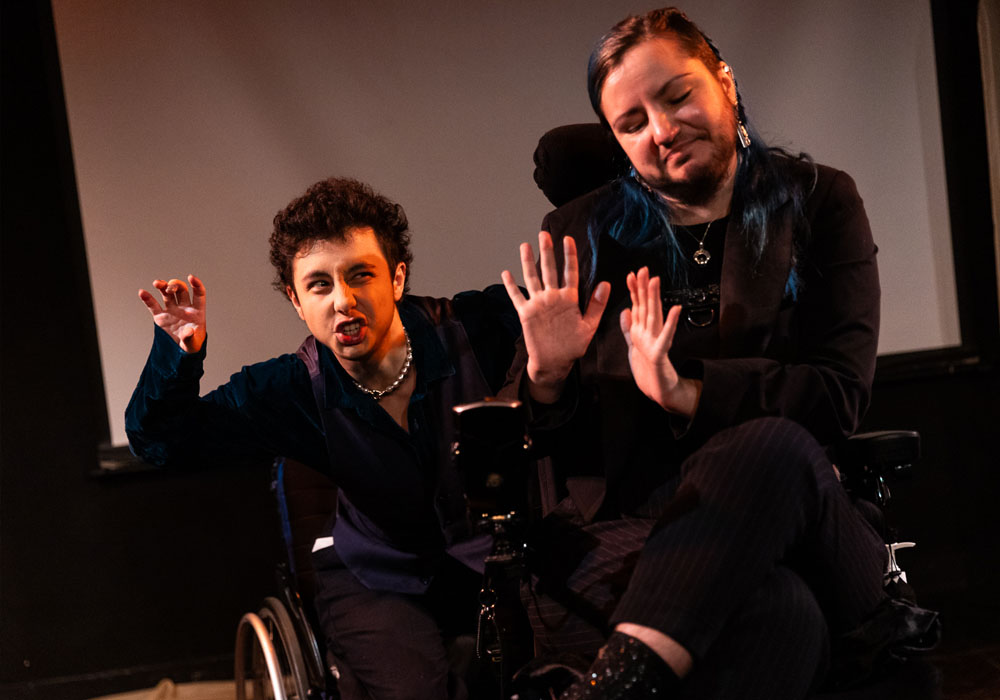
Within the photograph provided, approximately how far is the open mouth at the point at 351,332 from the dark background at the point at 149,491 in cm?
134

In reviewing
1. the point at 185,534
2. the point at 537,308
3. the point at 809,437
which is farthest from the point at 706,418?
the point at 185,534

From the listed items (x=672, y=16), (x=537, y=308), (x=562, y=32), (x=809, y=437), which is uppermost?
(x=562, y=32)

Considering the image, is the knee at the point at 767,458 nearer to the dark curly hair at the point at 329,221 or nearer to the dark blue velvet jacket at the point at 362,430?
the dark blue velvet jacket at the point at 362,430

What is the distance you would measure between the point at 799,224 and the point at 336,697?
1326 mm

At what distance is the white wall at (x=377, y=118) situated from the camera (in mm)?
3004

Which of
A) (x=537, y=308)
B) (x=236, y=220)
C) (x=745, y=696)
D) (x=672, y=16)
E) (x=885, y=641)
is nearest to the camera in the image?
(x=745, y=696)

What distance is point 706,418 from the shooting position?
1524 millimetres

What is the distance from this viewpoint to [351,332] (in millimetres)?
1965

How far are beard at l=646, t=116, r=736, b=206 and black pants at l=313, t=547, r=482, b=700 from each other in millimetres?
887

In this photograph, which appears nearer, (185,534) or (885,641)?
(885,641)

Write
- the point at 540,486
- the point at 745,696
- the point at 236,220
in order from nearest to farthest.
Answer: the point at 745,696, the point at 540,486, the point at 236,220

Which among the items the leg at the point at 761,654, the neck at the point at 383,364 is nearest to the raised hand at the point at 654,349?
the leg at the point at 761,654

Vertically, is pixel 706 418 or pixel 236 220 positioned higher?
pixel 236 220

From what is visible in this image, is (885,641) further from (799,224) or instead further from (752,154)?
(752,154)
